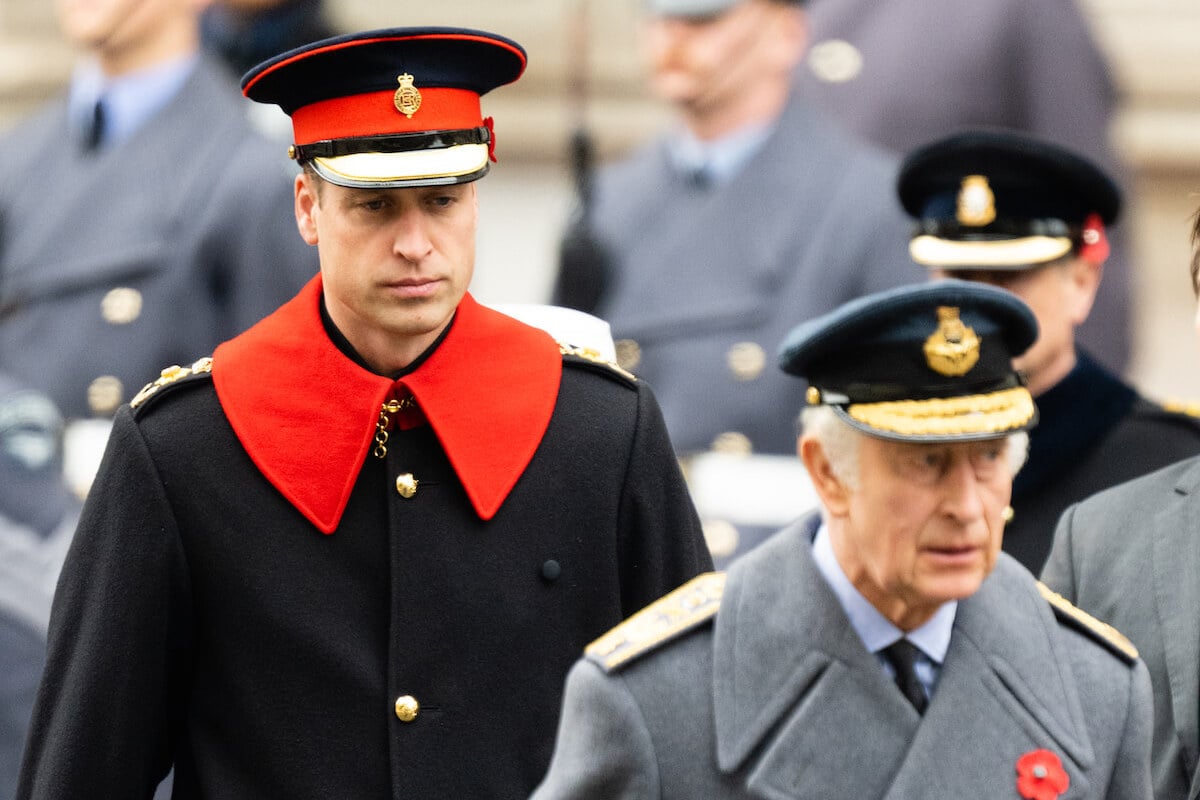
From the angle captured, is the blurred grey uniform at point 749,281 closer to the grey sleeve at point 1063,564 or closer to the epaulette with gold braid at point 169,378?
the grey sleeve at point 1063,564

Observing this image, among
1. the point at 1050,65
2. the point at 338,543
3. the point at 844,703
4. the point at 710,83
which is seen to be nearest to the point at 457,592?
the point at 338,543

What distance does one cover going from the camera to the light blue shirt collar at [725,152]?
7348 mm

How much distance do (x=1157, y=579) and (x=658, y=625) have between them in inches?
50.9

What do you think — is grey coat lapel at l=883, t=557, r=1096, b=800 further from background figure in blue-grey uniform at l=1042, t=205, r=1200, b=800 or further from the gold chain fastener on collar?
the gold chain fastener on collar

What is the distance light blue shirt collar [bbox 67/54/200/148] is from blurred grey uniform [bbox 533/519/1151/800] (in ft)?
15.1

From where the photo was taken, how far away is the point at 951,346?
3441 millimetres

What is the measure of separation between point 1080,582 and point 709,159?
3.06 metres

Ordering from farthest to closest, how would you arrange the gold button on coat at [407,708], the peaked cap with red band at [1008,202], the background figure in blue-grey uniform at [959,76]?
the background figure in blue-grey uniform at [959,76] < the peaked cap with red band at [1008,202] < the gold button on coat at [407,708]

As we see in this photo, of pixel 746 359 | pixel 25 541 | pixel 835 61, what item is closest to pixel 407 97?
pixel 25 541

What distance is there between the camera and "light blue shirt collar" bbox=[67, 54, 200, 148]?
25.3 feet

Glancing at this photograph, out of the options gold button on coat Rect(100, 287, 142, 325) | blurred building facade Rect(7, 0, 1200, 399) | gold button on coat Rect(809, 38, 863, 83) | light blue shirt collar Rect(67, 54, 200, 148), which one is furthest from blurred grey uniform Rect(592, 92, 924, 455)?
light blue shirt collar Rect(67, 54, 200, 148)

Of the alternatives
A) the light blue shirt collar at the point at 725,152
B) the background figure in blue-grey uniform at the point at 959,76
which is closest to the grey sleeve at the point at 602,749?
the light blue shirt collar at the point at 725,152

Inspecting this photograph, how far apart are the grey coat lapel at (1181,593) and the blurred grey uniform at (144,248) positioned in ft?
10.6

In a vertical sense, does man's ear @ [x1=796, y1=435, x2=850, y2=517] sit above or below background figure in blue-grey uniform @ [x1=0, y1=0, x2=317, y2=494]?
above
